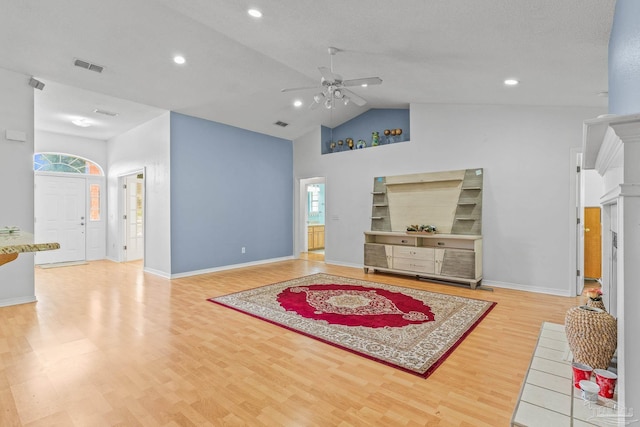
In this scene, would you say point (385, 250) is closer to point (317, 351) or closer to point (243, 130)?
point (317, 351)

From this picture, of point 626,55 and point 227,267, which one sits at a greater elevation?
point 626,55

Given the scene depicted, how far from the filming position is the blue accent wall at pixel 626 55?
158 cm

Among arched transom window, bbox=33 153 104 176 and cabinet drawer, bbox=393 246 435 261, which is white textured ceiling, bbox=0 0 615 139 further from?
cabinet drawer, bbox=393 246 435 261

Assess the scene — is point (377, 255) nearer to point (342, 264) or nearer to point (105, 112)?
point (342, 264)

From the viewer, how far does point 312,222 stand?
11.0 metres

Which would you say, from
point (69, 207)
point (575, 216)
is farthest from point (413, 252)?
point (69, 207)

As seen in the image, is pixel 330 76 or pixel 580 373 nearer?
pixel 580 373

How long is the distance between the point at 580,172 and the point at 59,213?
9949 mm

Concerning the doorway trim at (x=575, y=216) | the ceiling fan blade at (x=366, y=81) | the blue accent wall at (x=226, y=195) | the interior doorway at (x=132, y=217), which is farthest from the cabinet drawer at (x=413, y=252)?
the interior doorway at (x=132, y=217)

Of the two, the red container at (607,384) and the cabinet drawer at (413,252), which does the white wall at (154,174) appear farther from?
the red container at (607,384)

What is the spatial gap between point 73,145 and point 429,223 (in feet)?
26.3

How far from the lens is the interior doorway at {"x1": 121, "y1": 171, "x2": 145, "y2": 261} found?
7.52 metres

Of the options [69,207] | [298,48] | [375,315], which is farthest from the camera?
[69,207]

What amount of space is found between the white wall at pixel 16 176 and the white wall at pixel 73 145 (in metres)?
3.35
